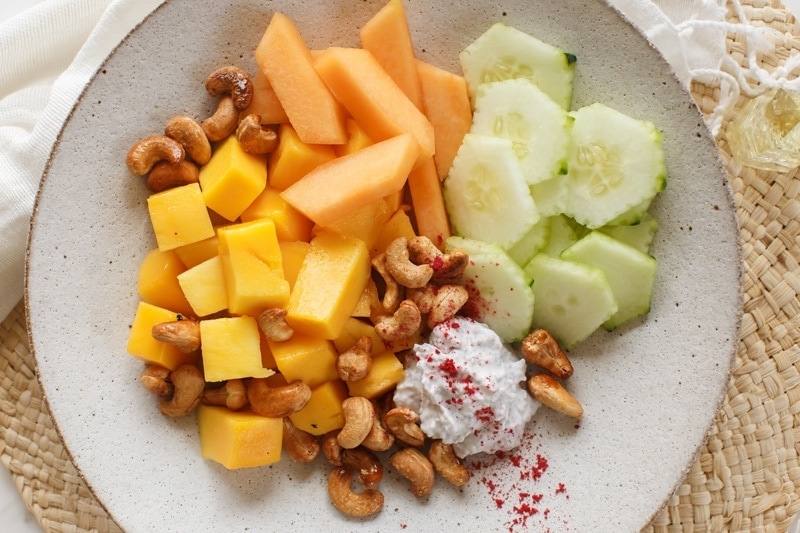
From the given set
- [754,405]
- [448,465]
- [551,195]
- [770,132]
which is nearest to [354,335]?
[448,465]

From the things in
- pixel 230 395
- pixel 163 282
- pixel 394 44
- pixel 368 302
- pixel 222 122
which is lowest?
pixel 230 395

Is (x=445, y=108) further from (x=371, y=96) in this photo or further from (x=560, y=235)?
(x=560, y=235)

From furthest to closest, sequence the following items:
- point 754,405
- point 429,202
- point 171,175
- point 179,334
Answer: point 754,405 → point 429,202 → point 171,175 → point 179,334

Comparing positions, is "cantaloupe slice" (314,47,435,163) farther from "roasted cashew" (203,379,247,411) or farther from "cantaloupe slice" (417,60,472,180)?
"roasted cashew" (203,379,247,411)

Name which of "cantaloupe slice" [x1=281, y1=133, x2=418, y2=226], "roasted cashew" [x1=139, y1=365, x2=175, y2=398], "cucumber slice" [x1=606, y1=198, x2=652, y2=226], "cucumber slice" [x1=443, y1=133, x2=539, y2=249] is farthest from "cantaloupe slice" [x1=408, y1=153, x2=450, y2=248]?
"roasted cashew" [x1=139, y1=365, x2=175, y2=398]

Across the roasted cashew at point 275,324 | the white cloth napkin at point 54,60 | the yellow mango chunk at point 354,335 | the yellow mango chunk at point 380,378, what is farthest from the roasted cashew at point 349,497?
the white cloth napkin at point 54,60

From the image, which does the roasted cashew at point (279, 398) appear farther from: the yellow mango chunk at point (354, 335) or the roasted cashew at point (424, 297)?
the roasted cashew at point (424, 297)
